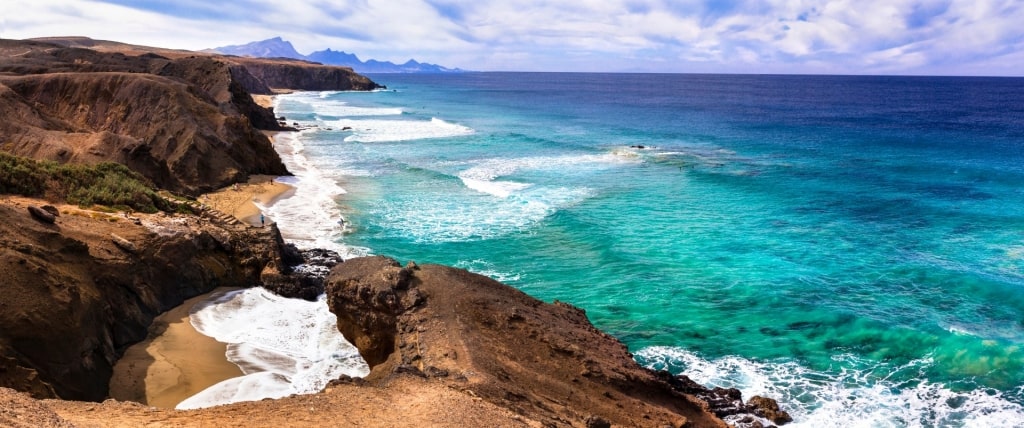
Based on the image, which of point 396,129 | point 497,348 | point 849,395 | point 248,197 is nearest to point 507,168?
point 248,197

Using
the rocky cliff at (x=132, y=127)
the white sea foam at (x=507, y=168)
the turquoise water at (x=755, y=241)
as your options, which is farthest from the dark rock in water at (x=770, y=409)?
the rocky cliff at (x=132, y=127)

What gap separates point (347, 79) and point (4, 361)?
6659 inches

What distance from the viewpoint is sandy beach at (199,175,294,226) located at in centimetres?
3128

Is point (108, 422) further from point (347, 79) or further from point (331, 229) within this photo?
point (347, 79)

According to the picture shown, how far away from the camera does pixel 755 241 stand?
30.3 m

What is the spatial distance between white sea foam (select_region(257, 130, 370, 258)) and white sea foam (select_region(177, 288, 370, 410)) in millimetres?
6778

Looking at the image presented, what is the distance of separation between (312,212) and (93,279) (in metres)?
17.5

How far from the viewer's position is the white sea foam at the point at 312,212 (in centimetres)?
2844

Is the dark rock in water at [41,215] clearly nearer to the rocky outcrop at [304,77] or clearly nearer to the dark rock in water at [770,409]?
the dark rock in water at [770,409]

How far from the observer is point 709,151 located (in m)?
57.0

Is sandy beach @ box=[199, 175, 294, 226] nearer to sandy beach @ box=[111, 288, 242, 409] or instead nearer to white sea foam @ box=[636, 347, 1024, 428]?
sandy beach @ box=[111, 288, 242, 409]

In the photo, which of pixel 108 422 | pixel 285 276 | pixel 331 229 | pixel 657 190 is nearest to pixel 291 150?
pixel 331 229

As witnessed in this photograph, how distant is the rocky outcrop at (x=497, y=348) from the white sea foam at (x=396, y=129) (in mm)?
49767

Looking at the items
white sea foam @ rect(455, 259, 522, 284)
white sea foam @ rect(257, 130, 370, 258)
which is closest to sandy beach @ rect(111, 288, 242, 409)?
white sea foam @ rect(257, 130, 370, 258)
